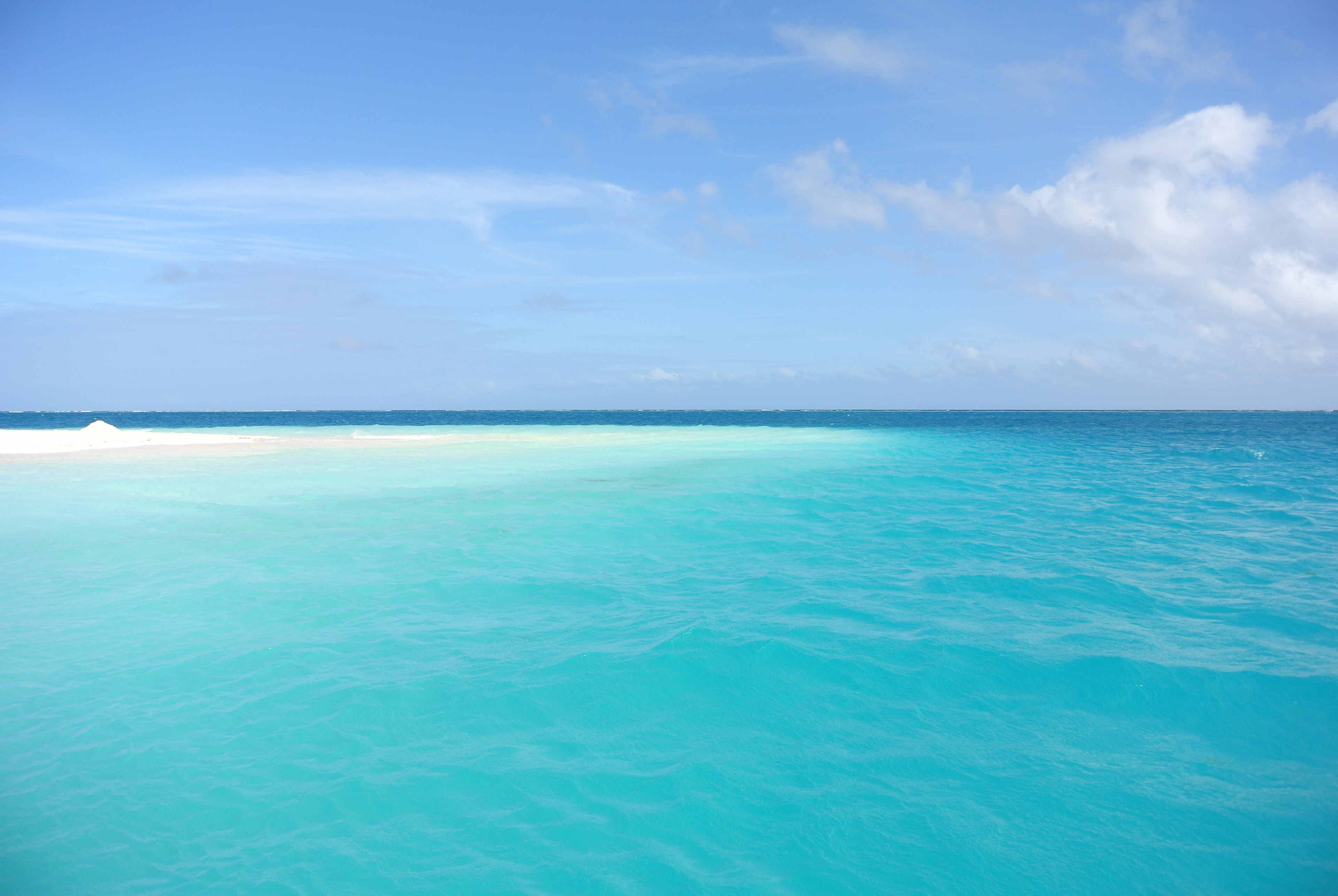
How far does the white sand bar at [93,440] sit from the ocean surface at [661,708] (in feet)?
61.5

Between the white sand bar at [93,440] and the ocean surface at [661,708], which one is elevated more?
the white sand bar at [93,440]

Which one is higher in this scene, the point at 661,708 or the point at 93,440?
the point at 93,440

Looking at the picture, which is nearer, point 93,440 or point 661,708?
point 661,708

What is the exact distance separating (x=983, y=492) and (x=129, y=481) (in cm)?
2121

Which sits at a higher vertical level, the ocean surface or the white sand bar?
the white sand bar

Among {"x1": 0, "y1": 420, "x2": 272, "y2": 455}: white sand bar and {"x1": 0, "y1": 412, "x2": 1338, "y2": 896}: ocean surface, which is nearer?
{"x1": 0, "y1": 412, "x2": 1338, "y2": 896}: ocean surface

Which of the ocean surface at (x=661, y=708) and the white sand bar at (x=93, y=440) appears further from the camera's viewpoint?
the white sand bar at (x=93, y=440)

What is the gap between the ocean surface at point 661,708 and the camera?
366cm

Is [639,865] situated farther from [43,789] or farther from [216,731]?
[43,789]

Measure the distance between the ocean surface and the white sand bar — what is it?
18.7 m

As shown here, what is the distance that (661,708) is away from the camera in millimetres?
5258

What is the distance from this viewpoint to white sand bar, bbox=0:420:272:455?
85.3 ft

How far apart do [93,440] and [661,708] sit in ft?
110

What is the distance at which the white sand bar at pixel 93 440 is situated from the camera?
2598 centimetres
